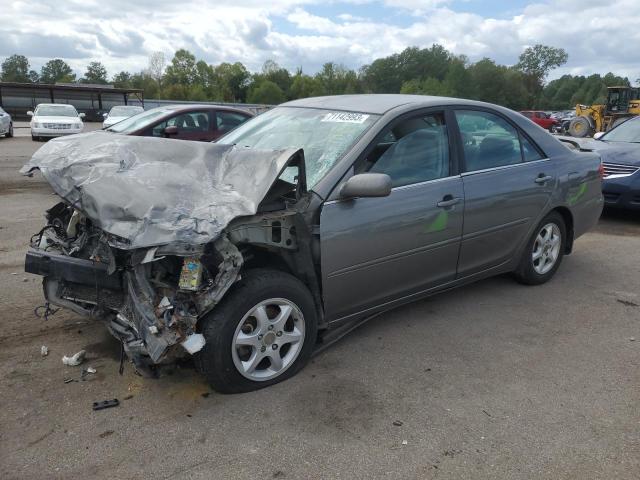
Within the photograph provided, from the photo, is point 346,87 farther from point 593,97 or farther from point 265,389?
point 265,389

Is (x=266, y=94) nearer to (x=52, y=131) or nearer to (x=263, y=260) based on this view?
(x=52, y=131)

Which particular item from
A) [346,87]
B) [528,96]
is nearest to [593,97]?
[528,96]

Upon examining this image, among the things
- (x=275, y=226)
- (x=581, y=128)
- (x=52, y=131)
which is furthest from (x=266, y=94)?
(x=275, y=226)

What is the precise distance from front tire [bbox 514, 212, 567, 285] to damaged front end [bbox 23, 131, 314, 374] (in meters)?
2.57

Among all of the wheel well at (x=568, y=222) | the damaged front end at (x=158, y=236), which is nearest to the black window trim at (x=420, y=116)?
the damaged front end at (x=158, y=236)

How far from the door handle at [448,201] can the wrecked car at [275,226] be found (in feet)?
0.04

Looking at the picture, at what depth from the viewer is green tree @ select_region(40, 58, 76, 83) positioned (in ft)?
346

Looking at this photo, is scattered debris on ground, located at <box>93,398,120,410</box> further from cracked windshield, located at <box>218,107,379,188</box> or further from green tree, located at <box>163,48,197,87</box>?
green tree, located at <box>163,48,197,87</box>

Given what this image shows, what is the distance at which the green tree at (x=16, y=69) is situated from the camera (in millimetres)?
97875

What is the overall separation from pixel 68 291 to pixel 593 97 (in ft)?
352

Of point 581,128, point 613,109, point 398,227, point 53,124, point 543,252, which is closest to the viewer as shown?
point 398,227

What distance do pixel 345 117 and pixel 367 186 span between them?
86 cm

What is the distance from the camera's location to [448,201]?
382cm

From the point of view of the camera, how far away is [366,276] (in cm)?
346
